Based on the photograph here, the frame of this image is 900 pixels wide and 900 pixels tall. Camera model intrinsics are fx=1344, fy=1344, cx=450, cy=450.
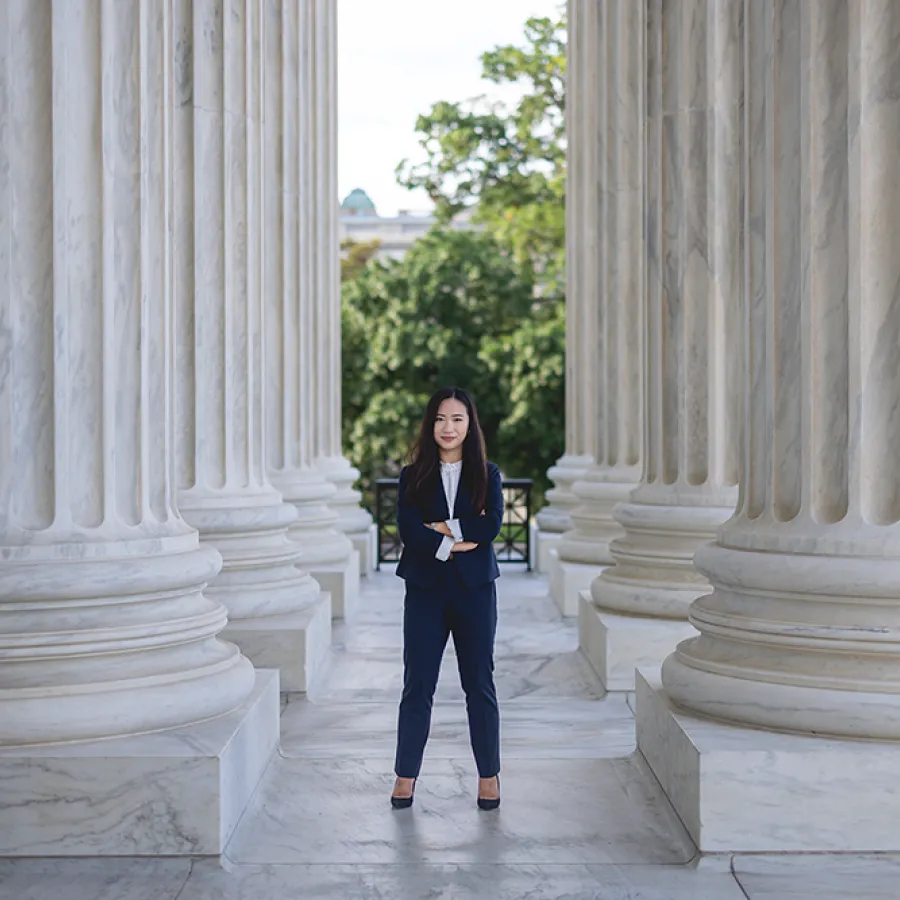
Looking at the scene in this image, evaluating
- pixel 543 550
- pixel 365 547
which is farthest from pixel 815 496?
pixel 365 547

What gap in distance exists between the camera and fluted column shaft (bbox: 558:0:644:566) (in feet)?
167

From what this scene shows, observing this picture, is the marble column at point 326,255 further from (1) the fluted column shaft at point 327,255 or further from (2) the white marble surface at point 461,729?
(2) the white marble surface at point 461,729

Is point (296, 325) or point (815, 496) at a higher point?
point (296, 325)

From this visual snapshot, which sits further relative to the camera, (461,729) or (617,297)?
(617,297)

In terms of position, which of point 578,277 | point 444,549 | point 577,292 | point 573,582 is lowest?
point 573,582

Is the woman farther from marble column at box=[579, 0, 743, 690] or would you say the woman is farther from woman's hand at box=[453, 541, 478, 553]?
marble column at box=[579, 0, 743, 690]

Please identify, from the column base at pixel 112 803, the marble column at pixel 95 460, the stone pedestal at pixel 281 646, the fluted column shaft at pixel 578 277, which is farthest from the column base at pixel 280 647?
the fluted column shaft at pixel 578 277

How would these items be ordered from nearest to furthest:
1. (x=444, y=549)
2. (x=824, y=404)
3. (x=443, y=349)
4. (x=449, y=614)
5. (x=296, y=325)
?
(x=824, y=404) → (x=444, y=549) → (x=449, y=614) → (x=296, y=325) → (x=443, y=349)

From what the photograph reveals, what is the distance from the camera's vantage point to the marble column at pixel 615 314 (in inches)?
2002

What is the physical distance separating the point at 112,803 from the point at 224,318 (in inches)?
701

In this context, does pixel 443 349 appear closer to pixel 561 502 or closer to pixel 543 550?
pixel 543 550

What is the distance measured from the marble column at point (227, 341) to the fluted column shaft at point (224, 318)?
0.03 m

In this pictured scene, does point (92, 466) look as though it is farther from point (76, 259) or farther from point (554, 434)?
point (554, 434)

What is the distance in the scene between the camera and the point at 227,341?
36062mm
